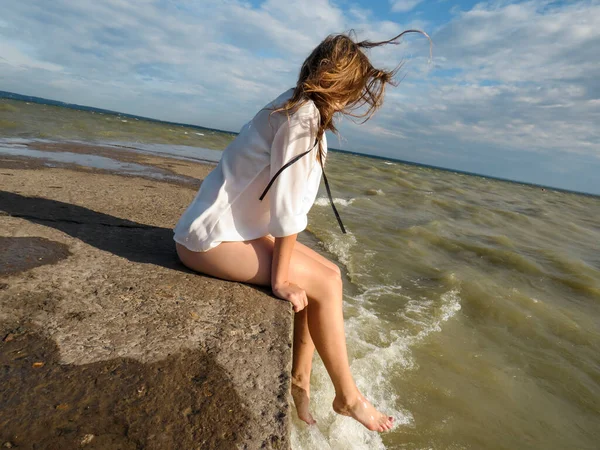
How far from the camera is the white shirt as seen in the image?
1.97 metres

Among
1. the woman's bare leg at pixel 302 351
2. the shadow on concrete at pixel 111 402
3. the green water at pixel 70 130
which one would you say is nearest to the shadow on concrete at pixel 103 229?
the woman's bare leg at pixel 302 351

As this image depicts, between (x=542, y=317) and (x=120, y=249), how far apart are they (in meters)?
3.81

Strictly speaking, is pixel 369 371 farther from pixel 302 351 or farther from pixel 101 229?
pixel 101 229

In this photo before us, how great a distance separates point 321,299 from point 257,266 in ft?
1.22

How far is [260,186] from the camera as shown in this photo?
→ 2.12 metres

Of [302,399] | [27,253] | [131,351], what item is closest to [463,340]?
[302,399]

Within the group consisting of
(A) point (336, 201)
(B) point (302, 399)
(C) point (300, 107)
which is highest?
(C) point (300, 107)

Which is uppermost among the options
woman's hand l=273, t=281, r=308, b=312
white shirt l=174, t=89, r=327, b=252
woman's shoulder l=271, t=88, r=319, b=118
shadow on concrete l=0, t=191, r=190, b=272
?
woman's shoulder l=271, t=88, r=319, b=118

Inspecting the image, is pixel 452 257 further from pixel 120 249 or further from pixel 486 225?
pixel 120 249

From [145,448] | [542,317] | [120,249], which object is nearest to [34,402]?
[145,448]

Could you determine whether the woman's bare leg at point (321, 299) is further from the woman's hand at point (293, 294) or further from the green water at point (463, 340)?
the green water at point (463, 340)

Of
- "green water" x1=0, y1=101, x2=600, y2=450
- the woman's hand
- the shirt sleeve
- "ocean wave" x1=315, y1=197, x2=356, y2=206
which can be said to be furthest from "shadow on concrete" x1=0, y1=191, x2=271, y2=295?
"ocean wave" x1=315, y1=197, x2=356, y2=206

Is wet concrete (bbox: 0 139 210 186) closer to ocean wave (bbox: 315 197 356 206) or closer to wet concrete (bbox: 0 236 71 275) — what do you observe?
ocean wave (bbox: 315 197 356 206)

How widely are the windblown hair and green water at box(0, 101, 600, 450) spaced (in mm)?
1537
